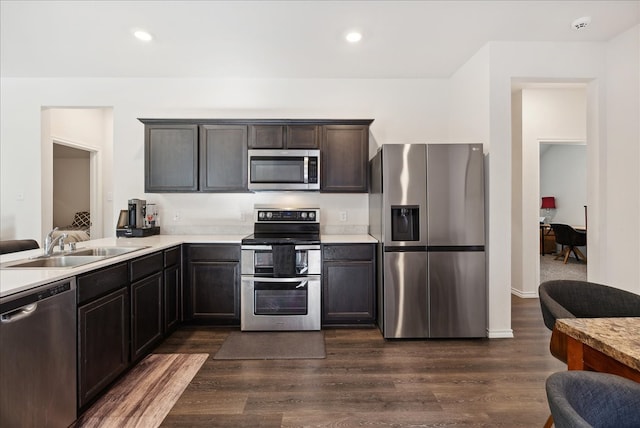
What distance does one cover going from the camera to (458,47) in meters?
3.04

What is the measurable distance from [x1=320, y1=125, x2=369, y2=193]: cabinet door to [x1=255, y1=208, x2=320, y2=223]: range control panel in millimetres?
335

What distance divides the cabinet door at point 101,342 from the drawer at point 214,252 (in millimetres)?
937

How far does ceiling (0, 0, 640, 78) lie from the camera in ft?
7.96

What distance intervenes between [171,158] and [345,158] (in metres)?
1.95

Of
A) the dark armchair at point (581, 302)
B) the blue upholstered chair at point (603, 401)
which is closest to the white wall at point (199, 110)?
the dark armchair at point (581, 302)

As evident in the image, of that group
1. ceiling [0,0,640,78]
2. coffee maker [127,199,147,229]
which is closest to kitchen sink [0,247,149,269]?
coffee maker [127,199,147,229]

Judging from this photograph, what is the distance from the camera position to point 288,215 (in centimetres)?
358

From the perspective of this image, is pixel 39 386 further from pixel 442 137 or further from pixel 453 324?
pixel 442 137

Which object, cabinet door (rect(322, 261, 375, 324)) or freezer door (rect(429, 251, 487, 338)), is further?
cabinet door (rect(322, 261, 375, 324))

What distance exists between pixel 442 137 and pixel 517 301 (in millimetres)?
2357

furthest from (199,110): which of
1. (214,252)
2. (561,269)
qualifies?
(561,269)

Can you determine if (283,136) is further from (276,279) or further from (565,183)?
(565,183)

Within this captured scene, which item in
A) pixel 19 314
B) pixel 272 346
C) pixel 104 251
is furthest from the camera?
pixel 272 346

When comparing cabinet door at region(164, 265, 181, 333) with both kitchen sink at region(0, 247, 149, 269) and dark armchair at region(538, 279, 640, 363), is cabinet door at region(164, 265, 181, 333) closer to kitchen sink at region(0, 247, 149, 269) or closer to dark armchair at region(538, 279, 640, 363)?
kitchen sink at region(0, 247, 149, 269)
